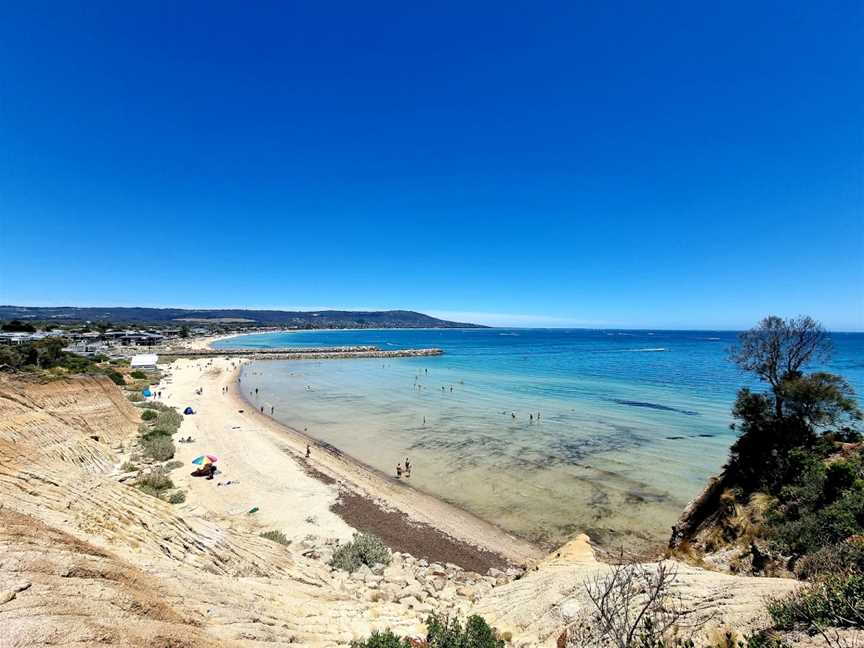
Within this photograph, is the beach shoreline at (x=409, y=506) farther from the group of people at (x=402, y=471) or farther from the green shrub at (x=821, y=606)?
the green shrub at (x=821, y=606)

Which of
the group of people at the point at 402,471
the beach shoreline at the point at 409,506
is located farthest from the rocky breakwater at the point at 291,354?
the group of people at the point at 402,471

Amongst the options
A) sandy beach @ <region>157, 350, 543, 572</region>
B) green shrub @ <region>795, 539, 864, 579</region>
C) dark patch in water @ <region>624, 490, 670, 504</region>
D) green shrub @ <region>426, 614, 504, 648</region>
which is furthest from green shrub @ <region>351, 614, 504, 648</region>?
dark patch in water @ <region>624, 490, 670, 504</region>

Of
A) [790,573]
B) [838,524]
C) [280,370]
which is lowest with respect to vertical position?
[280,370]

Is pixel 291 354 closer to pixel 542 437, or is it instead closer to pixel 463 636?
pixel 542 437

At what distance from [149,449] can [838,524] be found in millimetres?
28770

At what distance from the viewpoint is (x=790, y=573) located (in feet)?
29.2

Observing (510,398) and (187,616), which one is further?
(510,398)

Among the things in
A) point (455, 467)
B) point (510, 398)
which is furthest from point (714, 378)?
point (455, 467)

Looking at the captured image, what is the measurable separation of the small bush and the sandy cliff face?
3.34 ft

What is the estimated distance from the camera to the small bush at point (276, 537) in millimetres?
13609

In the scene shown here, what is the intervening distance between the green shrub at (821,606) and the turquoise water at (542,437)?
1068 centimetres

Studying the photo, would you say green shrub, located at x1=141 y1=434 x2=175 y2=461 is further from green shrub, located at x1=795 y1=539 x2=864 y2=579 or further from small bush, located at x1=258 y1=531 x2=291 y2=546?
green shrub, located at x1=795 y1=539 x2=864 y2=579

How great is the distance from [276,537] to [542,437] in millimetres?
22148

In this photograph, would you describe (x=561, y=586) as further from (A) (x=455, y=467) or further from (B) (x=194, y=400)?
(B) (x=194, y=400)
